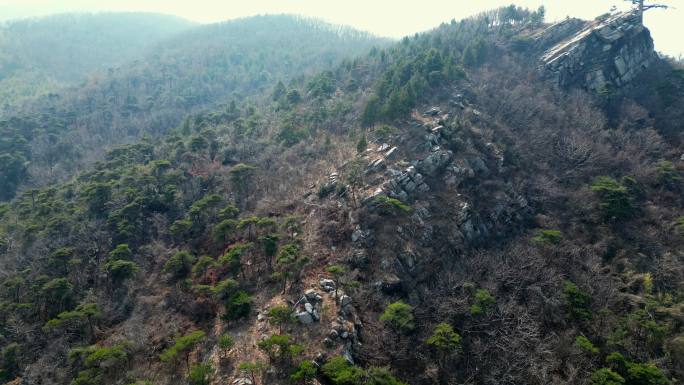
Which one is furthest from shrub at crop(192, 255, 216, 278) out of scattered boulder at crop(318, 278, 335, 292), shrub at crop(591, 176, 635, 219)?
shrub at crop(591, 176, 635, 219)

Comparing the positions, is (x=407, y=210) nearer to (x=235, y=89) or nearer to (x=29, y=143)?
(x=29, y=143)

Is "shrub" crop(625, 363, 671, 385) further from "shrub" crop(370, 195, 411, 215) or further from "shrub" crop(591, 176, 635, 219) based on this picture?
"shrub" crop(370, 195, 411, 215)

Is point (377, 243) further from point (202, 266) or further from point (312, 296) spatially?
point (202, 266)

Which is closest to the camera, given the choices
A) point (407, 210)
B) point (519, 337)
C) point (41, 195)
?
point (519, 337)

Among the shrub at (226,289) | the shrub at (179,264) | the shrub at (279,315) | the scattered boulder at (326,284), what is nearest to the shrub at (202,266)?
the shrub at (179,264)

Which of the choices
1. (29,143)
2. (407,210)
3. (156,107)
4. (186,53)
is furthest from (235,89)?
(407,210)

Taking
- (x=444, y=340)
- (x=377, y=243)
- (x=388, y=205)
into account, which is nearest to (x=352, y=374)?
(x=444, y=340)
